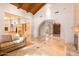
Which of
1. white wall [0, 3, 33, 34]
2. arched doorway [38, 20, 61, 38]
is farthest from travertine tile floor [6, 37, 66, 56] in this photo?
→ white wall [0, 3, 33, 34]

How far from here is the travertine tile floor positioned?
204 cm

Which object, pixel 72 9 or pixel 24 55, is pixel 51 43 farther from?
pixel 72 9

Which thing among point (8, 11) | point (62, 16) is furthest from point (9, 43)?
point (62, 16)

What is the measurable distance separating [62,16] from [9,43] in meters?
1.01

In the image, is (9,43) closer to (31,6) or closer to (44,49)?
(44,49)

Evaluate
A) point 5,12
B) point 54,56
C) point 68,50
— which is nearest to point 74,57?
point 68,50

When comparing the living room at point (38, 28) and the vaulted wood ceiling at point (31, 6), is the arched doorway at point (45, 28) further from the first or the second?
the vaulted wood ceiling at point (31, 6)

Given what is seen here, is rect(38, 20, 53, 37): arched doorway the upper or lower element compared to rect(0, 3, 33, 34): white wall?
lower

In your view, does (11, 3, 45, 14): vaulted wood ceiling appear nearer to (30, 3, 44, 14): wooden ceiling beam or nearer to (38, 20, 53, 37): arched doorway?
(30, 3, 44, 14): wooden ceiling beam

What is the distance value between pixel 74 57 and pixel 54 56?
1.14ft

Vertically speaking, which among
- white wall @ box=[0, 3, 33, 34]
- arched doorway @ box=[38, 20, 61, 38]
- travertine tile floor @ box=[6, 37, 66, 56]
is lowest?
Answer: travertine tile floor @ box=[6, 37, 66, 56]

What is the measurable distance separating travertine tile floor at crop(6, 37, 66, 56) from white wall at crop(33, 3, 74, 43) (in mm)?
142

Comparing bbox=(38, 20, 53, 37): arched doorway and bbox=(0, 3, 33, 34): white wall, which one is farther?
bbox=(38, 20, 53, 37): arched doorway

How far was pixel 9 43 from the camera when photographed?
2.02 metres
